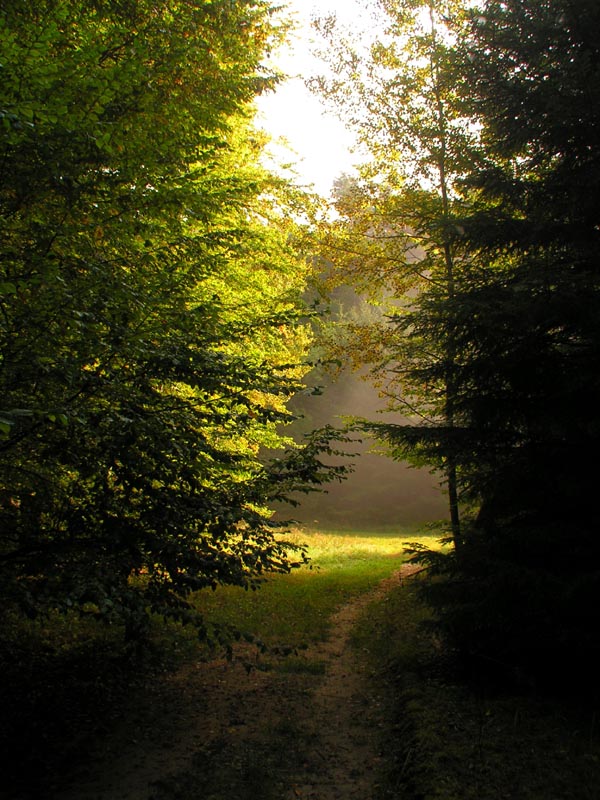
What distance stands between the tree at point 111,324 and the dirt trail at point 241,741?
184 centimetres

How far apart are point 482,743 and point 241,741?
272 cm

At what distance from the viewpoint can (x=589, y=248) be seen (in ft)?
22.0

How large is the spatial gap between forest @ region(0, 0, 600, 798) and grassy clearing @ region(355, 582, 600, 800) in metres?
0.45

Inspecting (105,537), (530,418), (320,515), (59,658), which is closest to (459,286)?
(530,418)

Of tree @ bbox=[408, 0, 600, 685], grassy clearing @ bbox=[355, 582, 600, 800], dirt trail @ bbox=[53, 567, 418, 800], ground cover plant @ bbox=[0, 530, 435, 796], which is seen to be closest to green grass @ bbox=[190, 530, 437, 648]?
ground cover plant @ bbox=[0, 530, 435, 796]

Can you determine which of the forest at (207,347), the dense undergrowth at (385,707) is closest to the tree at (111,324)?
the forest at (207,347)

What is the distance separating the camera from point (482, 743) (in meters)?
5.32

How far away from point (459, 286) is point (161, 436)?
16.0 feet

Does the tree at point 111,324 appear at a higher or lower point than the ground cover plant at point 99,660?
higher

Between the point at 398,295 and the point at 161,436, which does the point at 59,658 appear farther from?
the point at 398,295

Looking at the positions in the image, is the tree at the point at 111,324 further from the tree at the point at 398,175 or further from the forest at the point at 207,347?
the tree at the point at 398,175

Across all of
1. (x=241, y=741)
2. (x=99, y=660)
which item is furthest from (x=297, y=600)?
(x=241, y=741)

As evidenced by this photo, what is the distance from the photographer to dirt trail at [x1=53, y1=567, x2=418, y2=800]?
5.39m

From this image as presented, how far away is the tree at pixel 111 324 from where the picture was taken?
169 inches
